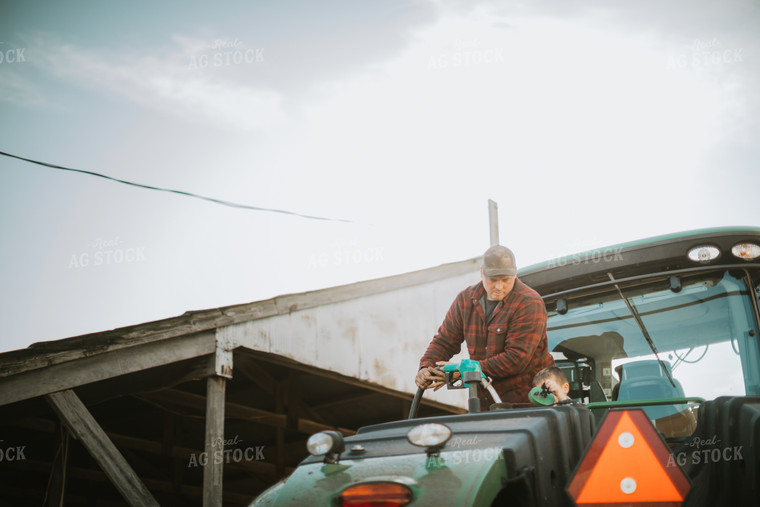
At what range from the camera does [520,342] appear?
155 inches

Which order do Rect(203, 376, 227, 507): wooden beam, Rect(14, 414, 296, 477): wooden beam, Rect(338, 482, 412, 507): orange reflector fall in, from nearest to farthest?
Rect(338, 482, 412, 507): orange reflector → Rect(203, 376, 227, 507): wooden beam → Rect(14, 414, 296, 477): wooden beam

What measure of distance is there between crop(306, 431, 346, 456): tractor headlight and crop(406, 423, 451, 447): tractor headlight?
364mm

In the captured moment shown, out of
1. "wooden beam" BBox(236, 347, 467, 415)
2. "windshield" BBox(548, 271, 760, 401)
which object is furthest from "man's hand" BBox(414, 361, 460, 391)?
"wooden beam" BBox(236, 347, 467, 415)

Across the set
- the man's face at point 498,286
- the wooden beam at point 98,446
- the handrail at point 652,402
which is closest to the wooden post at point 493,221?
the wooden beam at point 98,446

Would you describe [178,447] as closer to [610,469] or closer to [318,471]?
[318,471]

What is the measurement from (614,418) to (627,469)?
0.17 metres

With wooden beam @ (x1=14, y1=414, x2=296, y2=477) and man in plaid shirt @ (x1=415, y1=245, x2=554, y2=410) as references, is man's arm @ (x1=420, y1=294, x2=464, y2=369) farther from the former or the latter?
wooden beam @ (x1=14, y1=414, x2=296, y2=477)

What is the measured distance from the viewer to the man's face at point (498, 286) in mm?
4121

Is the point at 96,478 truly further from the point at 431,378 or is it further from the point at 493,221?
the point at 431,378

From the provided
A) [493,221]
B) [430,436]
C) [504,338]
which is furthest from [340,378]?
[430,436]

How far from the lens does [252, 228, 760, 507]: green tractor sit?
2480mm

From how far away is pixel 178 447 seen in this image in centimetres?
1097

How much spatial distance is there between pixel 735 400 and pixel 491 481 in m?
1.36

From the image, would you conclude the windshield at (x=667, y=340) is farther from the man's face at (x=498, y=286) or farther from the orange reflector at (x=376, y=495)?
the orange reflector at (x=376, y=495)
